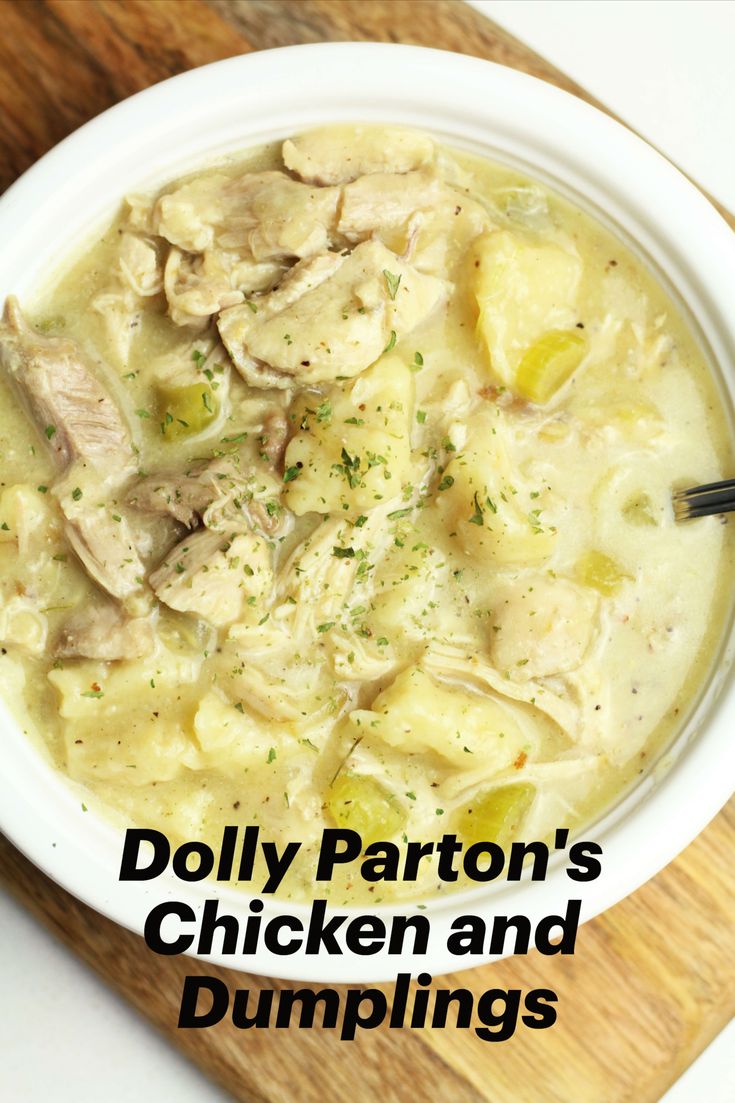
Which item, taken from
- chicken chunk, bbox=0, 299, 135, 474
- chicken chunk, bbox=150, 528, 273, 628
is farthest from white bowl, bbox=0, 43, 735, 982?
chicken chunk, bbox=150, 528, 273, 628

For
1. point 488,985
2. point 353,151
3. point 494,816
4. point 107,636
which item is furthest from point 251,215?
point 488,985

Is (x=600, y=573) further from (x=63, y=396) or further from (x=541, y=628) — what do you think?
(x=63, y=396)

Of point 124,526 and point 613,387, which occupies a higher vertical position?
point 613,387

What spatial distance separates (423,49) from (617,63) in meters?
1.10

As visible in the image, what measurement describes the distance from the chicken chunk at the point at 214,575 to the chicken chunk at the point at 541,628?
2.11ft

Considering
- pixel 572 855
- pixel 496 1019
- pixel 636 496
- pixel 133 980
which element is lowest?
pixel 133 980

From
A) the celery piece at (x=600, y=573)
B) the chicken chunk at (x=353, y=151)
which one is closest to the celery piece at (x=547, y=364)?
the celery piece at (x=600, y=573)

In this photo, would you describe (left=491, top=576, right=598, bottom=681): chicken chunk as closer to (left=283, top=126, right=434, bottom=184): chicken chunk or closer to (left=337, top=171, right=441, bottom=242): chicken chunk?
(left=337, top=171, right=441, bottom=242): chicken chunk

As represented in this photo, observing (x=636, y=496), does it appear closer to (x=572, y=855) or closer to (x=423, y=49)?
(x=572, y=855)

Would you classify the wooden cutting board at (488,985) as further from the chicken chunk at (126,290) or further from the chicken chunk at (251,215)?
the chicken chunk at (126,290)

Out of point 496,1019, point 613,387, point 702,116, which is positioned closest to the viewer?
point 613,387

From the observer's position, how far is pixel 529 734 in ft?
9.53

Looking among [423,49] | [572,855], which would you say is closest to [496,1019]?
[572,855]

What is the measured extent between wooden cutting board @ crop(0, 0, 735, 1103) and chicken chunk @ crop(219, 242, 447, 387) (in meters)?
0.90
